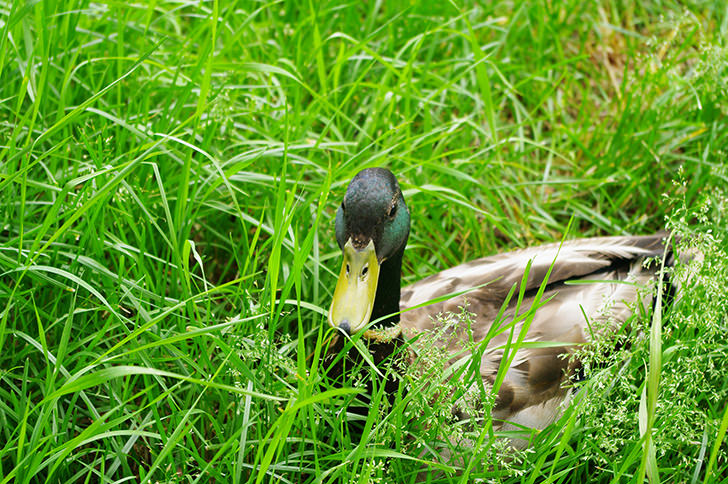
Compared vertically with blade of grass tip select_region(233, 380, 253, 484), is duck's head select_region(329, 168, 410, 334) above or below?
above

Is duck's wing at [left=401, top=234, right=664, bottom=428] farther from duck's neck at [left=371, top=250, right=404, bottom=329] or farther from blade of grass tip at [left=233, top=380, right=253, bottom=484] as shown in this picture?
blade of grass tip at [left=233, top=380, right=253, bottom=484]

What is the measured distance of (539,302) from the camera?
2.57 metres

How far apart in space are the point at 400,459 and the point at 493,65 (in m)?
1.78

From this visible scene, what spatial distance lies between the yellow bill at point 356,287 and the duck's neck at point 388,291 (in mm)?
153

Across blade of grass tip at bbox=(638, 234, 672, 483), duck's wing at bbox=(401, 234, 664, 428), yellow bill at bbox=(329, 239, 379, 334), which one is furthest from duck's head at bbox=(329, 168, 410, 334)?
blade of grass tip at bbox=(638, 234, 672, 483)

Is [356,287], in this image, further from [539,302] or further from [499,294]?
[499,294]

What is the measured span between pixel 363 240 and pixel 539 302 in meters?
0.62

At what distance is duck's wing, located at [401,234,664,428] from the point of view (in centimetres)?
256

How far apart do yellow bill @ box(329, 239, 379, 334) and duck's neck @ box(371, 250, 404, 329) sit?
15cm

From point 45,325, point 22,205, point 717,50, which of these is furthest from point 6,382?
point 717,50

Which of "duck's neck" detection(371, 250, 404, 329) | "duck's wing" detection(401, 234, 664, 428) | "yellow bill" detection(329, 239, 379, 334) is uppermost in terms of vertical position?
"yellow bill" detection(329, 239, 379, 334)

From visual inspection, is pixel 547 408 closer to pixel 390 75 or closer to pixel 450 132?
pixel 450 132

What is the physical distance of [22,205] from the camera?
Result: 7.41ft

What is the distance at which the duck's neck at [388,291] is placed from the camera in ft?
8.01
